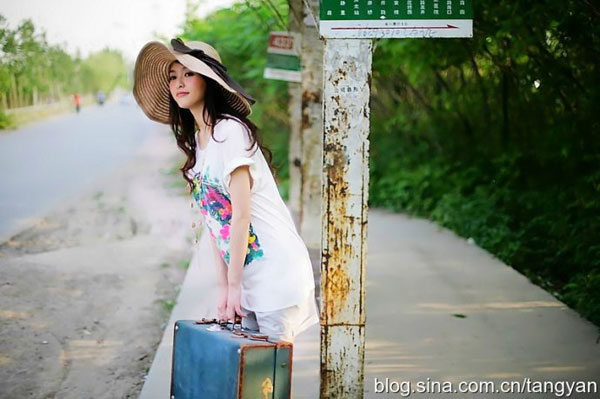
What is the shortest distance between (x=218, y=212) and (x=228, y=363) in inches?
25.8

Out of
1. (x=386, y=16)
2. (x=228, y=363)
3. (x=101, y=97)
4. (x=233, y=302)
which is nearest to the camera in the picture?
(x=228, y=363)

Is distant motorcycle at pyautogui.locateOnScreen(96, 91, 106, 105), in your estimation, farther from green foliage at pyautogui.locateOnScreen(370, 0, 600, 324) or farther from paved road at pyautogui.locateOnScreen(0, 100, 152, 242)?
green foliage at pyautogui.locateOnScreen(370, 0, 600, 324)

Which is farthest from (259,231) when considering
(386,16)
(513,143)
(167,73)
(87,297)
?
(513,143)

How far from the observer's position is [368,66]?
11.7ft

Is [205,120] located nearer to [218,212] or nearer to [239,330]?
[218,212]

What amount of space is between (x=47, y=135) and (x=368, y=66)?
20.9 ft

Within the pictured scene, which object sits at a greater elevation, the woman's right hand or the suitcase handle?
the woman's right hand

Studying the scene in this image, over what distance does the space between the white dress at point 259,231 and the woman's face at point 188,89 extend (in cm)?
22

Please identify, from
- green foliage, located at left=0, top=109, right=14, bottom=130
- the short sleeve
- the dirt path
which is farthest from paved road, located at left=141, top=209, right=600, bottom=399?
green foliage, located at left=0, top=109, right=14, bottom=130

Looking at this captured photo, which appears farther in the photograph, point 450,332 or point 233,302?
point 450,332

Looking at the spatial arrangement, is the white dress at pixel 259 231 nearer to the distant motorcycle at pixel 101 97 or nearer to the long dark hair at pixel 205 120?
the long dark hair at pixel 205 120

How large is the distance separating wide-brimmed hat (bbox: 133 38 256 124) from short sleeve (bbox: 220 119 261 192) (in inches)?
8.3

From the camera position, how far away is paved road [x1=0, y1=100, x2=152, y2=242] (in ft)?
25.4

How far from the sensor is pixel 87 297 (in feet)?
22.5
